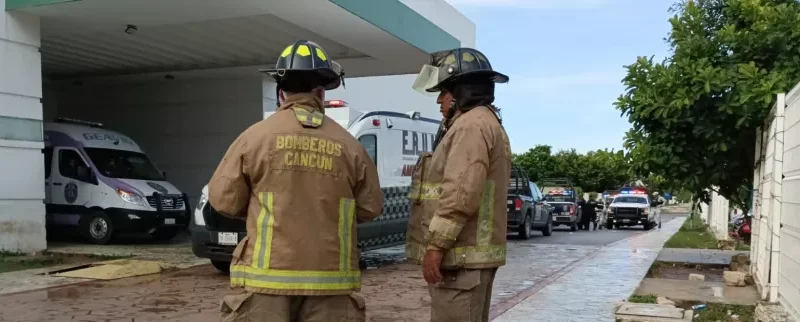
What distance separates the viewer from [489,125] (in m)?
3.37

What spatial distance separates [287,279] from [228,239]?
20.9ft

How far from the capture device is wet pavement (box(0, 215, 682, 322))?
22.7 ft

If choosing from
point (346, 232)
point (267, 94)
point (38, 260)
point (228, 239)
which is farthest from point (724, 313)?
point (267, 94)

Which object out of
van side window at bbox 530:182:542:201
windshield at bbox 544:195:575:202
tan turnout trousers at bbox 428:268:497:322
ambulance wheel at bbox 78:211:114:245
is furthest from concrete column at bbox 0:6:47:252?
windshield at bbox 544:195:575:202

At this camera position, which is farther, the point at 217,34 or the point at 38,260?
the point at 217,34

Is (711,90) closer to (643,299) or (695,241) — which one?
(643,299)

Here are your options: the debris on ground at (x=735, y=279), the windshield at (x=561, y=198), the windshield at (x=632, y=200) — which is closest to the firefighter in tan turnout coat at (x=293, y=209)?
the debris on ground at (x=735, y=279)

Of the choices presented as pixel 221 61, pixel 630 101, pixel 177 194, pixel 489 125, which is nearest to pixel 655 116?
pixel 630 101

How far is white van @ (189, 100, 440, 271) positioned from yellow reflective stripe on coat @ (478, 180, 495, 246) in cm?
591

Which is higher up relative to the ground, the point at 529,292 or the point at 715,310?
the point at 715,310

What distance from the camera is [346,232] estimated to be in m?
2.95

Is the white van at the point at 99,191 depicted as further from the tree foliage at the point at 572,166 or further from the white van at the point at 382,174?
the tree foliage at the point at 572,166

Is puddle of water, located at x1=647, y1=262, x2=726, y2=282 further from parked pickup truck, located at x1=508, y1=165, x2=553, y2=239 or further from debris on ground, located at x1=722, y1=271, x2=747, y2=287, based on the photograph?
parked pickup truck, located at x1=508, y1=165, x2=553, y2=239

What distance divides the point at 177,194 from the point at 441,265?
37.9 feet
